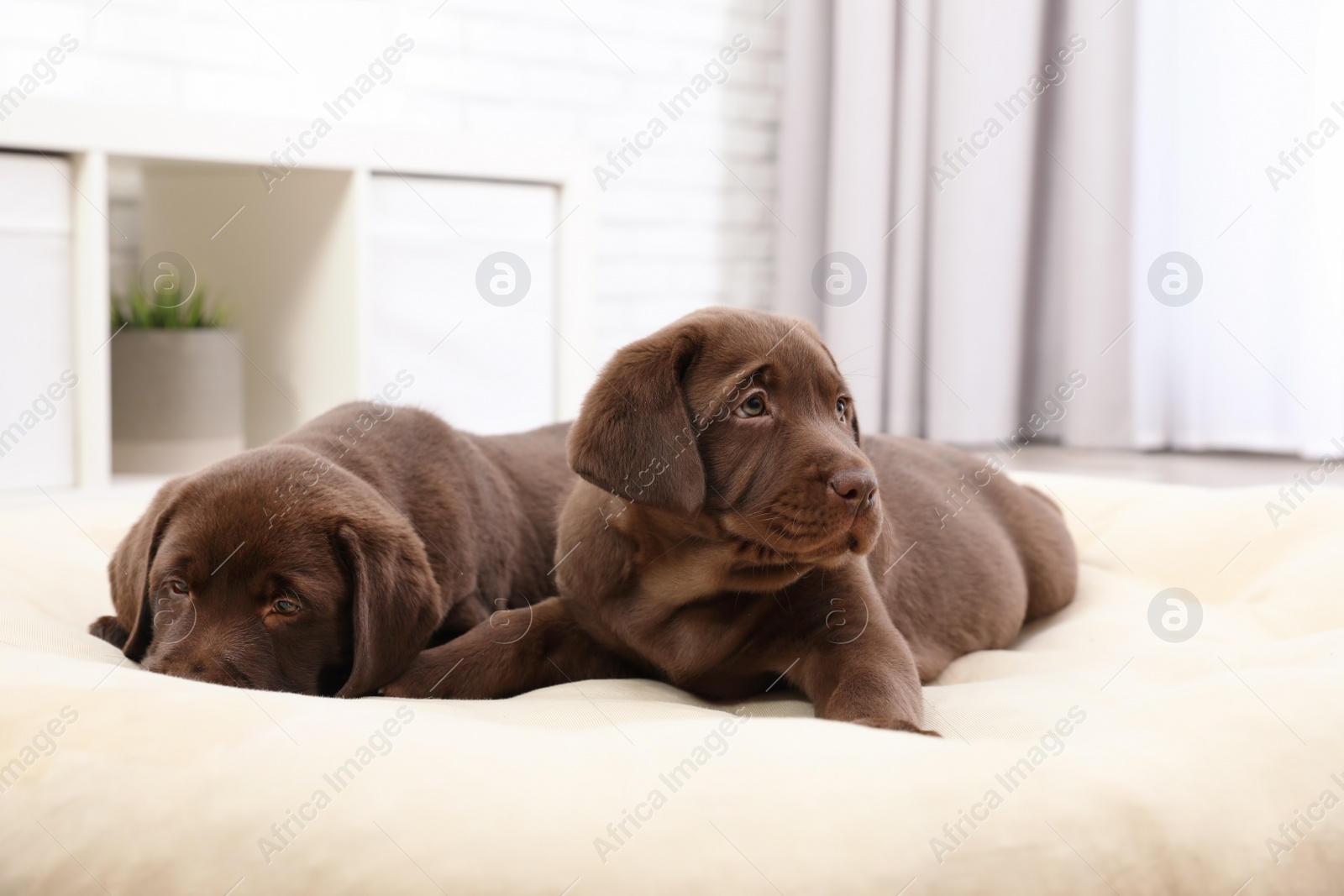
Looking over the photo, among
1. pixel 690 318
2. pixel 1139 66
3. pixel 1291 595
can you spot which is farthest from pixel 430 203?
pixel 1139 66

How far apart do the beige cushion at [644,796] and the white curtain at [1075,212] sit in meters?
2.87

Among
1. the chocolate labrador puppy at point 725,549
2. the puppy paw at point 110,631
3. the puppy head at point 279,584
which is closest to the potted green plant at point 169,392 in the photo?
the puppy paw at point 110,631

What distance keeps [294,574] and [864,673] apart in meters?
0.71

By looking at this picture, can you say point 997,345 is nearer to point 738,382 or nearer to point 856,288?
point 856,288

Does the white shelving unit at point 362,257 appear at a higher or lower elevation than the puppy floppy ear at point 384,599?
higher

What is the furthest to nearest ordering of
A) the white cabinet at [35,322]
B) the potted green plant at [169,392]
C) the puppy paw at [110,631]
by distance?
the potted green plant at [169,392] → the white cabinet at [35,322] → the puppy paw at [110,631]

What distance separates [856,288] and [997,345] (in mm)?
614

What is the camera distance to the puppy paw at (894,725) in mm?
1394

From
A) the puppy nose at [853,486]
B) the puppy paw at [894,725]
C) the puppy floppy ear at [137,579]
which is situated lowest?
the puppy paw at [894,725]

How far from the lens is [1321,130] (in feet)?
13.1

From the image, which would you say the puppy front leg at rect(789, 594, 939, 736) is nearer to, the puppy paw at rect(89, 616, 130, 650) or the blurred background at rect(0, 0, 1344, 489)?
the puppy paw at rect(89, 616, 130, 650)

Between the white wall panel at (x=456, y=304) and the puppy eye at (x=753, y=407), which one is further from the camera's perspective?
the white wall panel at (x=456, y=304)

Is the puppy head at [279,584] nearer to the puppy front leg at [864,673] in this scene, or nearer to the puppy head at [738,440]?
the puppy head at [738,440]

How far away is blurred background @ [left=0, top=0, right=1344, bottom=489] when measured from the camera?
3203mm
